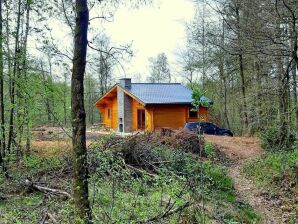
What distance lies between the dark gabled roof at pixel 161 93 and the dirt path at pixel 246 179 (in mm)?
8441

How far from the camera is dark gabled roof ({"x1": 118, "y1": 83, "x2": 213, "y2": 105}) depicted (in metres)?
26.9

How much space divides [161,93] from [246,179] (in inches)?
676

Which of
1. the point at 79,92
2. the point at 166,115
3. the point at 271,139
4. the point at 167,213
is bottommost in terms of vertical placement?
the point at 167,213

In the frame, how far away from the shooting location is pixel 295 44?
1134cm

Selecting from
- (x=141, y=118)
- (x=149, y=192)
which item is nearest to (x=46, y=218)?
(x=149, y=192)

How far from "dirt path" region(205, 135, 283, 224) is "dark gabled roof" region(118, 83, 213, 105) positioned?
27.7 ft

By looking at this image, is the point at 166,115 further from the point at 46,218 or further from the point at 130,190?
the point at 46,218

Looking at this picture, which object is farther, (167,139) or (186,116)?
(186,116)

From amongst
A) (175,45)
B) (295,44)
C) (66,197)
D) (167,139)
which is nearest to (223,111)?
Result: (175,45)

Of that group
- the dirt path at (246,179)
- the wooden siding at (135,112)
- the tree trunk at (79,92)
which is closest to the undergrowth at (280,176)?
the dirt path at (246,179)

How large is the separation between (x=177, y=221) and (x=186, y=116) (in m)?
21.6

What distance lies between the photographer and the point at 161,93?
28.9m

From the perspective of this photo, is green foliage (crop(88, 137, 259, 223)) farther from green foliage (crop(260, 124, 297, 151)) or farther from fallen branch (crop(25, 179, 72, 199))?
green foliage (crop(260, 124, 297, 151))

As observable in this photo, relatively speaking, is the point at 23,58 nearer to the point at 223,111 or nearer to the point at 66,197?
the point at 66,197
